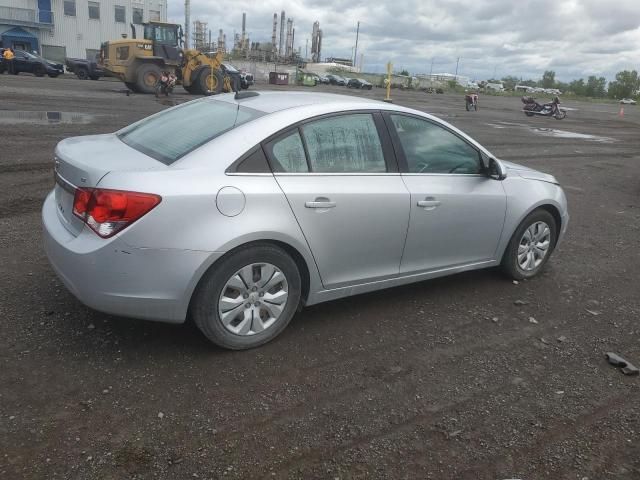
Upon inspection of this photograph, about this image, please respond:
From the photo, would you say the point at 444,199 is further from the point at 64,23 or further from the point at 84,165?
the point at 64,23

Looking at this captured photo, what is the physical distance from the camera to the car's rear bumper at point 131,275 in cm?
310

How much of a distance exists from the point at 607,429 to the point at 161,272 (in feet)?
8.72

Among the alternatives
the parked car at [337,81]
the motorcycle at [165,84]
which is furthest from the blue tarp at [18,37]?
the motorcycle at [165,84]

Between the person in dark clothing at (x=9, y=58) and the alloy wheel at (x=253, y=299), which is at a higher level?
the alloy wheel at (x=253, y=299)

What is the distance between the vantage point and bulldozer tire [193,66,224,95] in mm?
25703

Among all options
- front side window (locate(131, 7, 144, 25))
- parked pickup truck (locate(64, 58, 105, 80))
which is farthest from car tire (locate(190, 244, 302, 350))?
front side window (locate(131, 7, 144, 25))

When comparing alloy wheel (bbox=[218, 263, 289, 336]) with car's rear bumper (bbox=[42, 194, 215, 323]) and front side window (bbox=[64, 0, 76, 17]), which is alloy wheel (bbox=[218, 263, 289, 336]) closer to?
car's rear bumper (bbox=[42, 194, 215, 323])

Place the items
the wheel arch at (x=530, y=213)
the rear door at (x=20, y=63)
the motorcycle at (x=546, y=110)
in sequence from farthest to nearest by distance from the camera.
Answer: the rear door at (x=20, y=63) < the motorcycle at (x=546, y=110) < the wheel arch at (x=530, y=213)

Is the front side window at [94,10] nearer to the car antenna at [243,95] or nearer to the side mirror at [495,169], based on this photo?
the car antenna at [243,95]

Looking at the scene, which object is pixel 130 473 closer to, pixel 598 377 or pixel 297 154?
pixel 297 154

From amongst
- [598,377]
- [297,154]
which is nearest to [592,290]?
[598,377]

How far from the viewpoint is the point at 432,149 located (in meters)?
4.35

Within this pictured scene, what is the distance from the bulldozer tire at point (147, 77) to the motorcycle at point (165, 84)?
58 centimetres

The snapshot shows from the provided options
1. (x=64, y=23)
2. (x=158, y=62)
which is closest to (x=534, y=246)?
(x=158, y=62)
